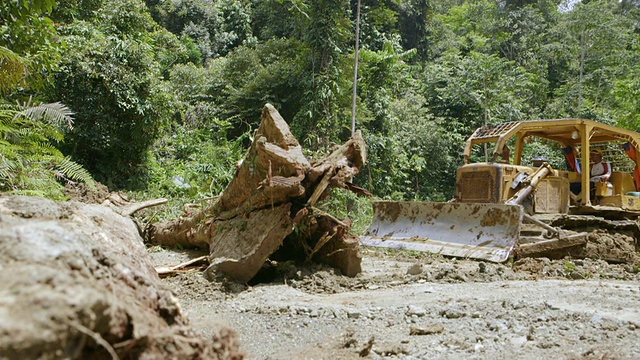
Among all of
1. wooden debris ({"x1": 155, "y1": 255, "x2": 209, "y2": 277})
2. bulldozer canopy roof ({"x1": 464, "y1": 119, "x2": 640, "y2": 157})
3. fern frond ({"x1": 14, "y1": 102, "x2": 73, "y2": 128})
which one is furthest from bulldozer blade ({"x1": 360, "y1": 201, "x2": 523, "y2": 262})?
fern frond ({"x1": 14, "y1": 102, "x2": 73, "y2": 128})

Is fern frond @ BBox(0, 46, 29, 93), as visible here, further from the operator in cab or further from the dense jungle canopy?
the operator in cab

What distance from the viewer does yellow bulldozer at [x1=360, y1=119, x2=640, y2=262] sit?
268 inches

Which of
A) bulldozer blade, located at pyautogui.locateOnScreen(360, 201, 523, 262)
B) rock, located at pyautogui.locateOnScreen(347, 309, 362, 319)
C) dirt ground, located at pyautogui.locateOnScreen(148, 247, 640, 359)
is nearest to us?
dirt ground, located at pyautogui.locateOnScreen(148, 247, 640, 359)

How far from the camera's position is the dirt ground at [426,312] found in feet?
9.96

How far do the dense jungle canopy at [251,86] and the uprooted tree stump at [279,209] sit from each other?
7.54 feet

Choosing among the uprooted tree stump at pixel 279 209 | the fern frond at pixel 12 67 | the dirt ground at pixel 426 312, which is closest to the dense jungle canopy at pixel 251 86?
the fern frond at pixel 12 67

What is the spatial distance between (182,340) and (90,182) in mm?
6516

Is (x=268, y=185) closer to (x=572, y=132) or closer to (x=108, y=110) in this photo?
(x=572, y=132)

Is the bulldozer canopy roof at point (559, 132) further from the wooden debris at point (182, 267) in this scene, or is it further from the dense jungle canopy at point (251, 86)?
the dense jungle canopy at point (251, 86)

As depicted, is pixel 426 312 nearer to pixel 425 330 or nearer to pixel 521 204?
pixel 425 330

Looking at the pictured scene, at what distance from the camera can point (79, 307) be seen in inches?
46.3

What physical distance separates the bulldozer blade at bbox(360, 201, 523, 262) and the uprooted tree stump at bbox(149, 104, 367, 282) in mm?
2110

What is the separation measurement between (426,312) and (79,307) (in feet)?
10.1

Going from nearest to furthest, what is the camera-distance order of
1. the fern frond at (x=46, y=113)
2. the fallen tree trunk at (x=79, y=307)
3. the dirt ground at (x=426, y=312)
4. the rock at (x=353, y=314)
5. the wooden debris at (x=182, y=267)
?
the fallen tree trunk at (x=79, y=307)
the dirt ground at (x=426, y=312)
the rock at (x=353, y=314)
the wooden debris at (x=182, y=267)
the fern frond at (x=46, y=113)
